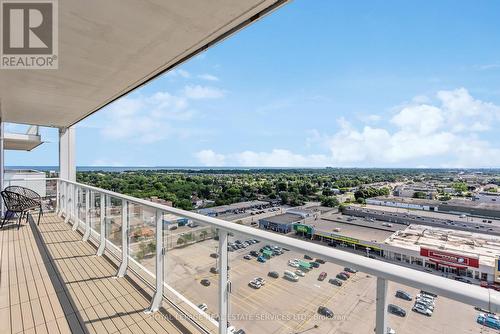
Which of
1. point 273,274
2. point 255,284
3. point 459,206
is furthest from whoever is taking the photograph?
point 459,206

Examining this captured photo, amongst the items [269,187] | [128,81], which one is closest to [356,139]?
[269,187]

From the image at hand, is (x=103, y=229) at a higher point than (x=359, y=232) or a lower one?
higher

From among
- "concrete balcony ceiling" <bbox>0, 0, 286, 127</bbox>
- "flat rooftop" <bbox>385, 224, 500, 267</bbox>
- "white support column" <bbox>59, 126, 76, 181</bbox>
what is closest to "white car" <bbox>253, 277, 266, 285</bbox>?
"concrete balcony ceiling" <bbox>0, 0, 286, 127</bbox>

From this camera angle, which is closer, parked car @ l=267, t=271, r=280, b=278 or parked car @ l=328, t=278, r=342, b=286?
parked car @ l=328, t=278, r=342, b=286

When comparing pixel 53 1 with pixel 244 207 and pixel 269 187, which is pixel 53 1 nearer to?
pixel 244 207

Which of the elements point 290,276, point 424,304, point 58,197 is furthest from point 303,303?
point 58,197

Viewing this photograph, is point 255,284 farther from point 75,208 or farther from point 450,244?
point 450,244

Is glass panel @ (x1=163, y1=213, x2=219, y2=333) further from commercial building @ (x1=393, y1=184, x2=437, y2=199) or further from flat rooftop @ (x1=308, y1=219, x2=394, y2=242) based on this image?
commercial building @ (x1=393, y1=184, x2=437, y2=199)

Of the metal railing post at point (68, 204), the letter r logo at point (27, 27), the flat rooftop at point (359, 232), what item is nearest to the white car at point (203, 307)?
the letter r logo at point (27, 27)

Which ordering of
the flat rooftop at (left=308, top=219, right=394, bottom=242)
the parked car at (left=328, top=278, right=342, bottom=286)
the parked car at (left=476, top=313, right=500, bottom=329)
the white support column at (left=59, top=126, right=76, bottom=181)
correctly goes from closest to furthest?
the parked car at (left=476, top=313, right=500, bottom=329), the parked car at (left=328, top=278, right=342, bottom=286), the white support column at (left=59, top=126, right=76, bottom=181), the flat rooftop at (left=308, top=219, right=394, bottom=242)
